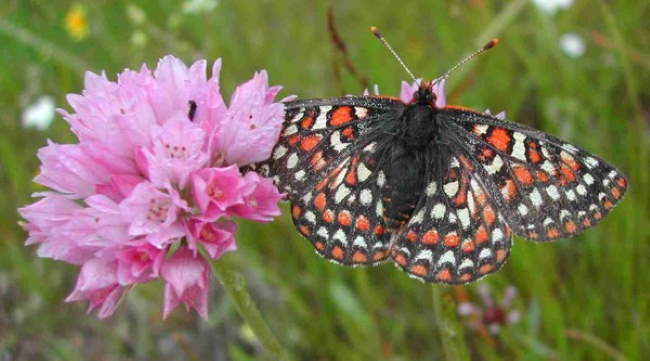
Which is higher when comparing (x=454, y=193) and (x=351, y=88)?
(x=351, y=88)

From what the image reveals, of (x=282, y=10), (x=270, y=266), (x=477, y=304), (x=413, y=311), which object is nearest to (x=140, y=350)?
(x=270, y=266)

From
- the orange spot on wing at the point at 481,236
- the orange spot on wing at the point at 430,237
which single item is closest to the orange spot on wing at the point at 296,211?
the orange spot on wing at the point at 430,237

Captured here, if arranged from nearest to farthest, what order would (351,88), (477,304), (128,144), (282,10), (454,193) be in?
(128,144) → (454,193) → (477,304) → (351,88) → (282,10)

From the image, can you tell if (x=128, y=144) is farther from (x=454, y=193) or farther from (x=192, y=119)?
(x=454, y=193)

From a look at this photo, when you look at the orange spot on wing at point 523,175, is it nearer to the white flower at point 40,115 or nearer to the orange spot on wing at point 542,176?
the orange spot on wing at point 542,176

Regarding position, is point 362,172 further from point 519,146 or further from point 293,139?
point 519,146

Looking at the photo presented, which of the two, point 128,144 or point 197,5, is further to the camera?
point 197,5

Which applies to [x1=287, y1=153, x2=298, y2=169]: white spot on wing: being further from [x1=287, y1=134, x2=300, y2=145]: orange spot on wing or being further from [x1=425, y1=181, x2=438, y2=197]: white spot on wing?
[x1=425, y1=181, x2=438, y2=197]: white spot on wing

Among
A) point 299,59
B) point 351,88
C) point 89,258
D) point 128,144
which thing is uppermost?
point 299,59
